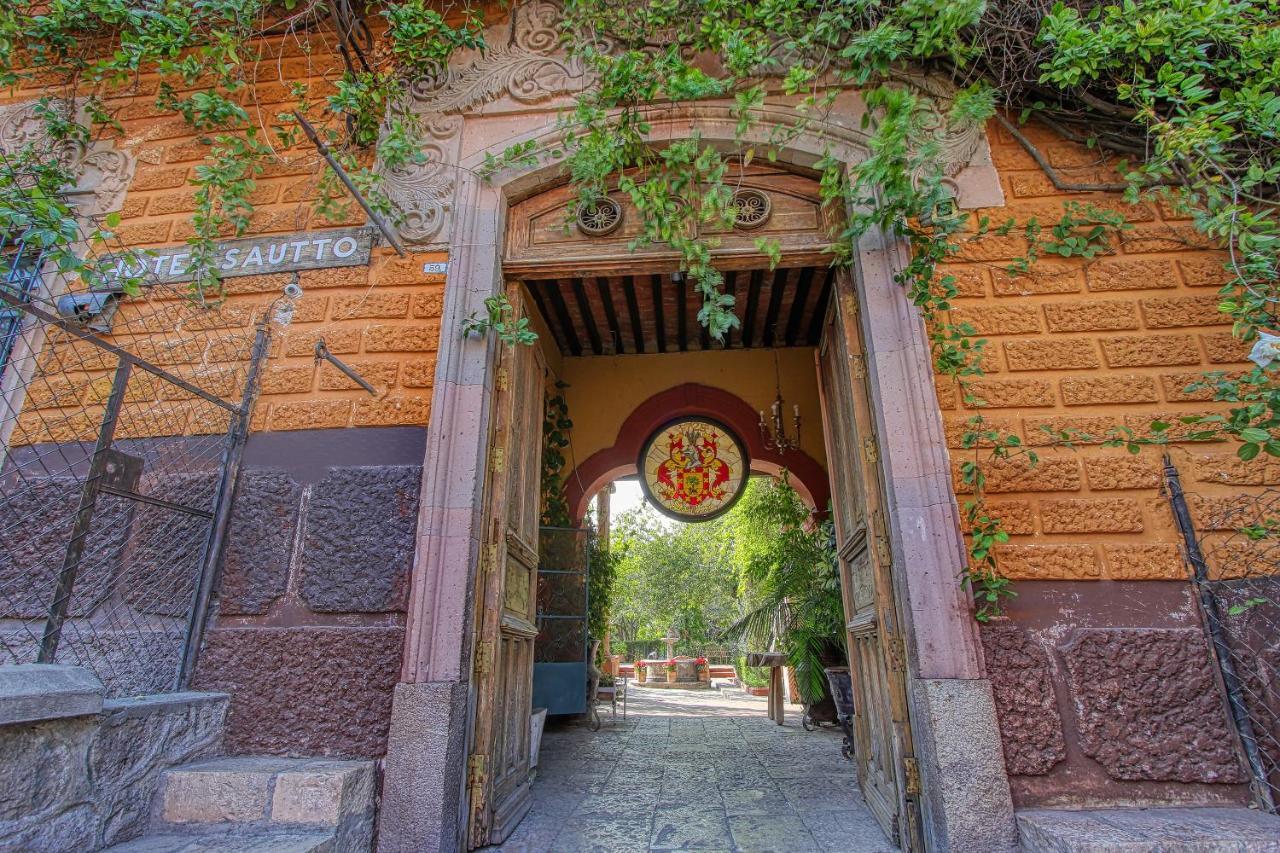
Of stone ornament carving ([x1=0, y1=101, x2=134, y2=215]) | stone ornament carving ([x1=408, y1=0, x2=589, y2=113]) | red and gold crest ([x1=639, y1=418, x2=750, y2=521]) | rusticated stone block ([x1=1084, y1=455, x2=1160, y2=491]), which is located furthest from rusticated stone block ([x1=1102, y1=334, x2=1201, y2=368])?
stone ornament carving ([x1=0, y1=101, x2=134, y2=215])

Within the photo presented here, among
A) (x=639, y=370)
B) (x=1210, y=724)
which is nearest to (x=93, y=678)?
(x=1210, y=724)

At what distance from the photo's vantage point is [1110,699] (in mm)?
2428

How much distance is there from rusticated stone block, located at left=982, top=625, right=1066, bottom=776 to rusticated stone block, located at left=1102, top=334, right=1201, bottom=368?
133 centimetres

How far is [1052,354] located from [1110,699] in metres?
1.45

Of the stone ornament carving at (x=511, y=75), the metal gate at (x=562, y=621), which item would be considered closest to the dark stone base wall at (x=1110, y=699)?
the stone ornament carving at (x=511, y=75)

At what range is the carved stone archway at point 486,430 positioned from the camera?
7.83 ft

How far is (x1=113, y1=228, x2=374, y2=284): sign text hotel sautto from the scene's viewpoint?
11.0 ft

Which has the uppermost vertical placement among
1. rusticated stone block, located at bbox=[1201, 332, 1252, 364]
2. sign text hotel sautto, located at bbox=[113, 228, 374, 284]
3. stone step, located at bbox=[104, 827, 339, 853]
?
sign text hotel sautto, located at bbox=[113, 228, 374, 284]

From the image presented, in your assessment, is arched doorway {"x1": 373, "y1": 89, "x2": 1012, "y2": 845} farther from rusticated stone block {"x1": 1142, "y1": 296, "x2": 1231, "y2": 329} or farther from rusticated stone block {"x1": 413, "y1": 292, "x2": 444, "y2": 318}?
rusticated stone block {"x1": 1142, "y1": 296, "x2": 1231, "y2": 329}

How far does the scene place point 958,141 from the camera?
10.5 feet

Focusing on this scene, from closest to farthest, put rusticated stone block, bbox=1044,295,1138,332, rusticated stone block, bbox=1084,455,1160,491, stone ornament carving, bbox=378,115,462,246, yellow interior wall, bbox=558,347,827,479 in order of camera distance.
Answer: rusticated stone block, bbox=1084,455,1160,491 → rusticated stone block, bbox=1044,295,1138,332 → stone ornament carving, bbox=378,115,462,246 → yellow interior wall, bbox=558,347,827,479

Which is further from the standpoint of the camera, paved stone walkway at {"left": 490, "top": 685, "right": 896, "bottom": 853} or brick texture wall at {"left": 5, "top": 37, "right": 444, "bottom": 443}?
brick texture wall at {"left": 5, "top": 37, "right": 444, "bottom": 443}

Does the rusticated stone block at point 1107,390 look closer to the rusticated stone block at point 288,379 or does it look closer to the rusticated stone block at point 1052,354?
the rusticated stone block at point 1052,354

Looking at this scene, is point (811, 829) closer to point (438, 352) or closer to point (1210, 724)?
point (1210, 724)
